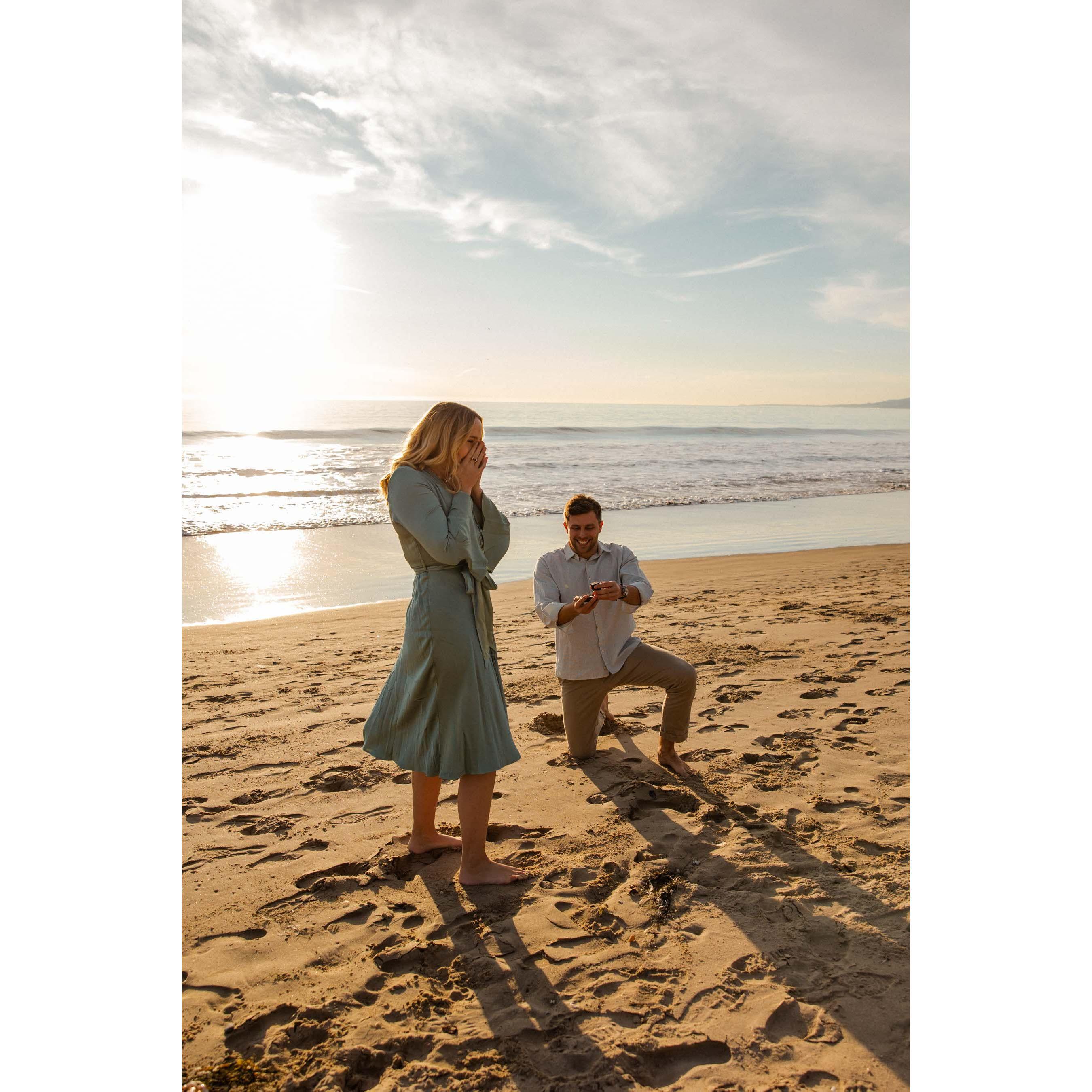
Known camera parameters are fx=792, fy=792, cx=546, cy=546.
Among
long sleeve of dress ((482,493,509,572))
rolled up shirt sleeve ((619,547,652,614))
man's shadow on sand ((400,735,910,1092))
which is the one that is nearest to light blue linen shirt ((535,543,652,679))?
rolled up shirt sleeve ((619,547,652,614))

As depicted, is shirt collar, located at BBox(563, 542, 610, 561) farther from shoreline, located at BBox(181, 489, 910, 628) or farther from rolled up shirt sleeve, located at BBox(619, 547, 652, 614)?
shoreline, located at BBox(181, 489, 910, 628)

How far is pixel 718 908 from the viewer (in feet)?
9.73

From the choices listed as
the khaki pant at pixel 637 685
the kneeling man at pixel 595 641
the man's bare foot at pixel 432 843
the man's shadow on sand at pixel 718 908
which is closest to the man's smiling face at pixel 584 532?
the kneeling man at pixel 595 641

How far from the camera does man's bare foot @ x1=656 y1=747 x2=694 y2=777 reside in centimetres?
419

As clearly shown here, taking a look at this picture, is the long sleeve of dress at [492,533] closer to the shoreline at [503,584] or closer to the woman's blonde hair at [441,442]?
the woman's blonde hair at [441,442]

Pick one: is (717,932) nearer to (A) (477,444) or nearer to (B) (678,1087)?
(B) (678,1087)

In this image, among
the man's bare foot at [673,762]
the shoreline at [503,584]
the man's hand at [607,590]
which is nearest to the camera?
the man's hand at [607,590]

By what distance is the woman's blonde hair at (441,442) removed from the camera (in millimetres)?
3086

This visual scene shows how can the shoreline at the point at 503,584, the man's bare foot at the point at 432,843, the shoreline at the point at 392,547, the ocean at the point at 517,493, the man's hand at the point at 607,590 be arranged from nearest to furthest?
the man's bare foot at the point at 432,843 → the man's hand at the point at 607,590 → the shoreline at the point at 503,584 → the shoreline at the point at 392,547 → the ocean at the point at 517,493

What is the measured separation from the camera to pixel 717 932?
282cm

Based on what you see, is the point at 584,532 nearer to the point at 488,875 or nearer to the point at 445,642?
the point at 445,642

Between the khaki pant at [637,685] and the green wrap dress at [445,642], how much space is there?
1.26m
